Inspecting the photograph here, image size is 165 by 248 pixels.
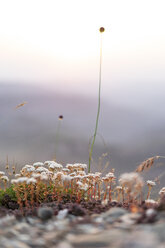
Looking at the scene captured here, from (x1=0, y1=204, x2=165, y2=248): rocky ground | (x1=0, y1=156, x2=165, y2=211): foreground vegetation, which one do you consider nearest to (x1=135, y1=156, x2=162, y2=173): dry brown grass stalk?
(x1=0, y1=156, x2=165, y2=211): foreground vegetation

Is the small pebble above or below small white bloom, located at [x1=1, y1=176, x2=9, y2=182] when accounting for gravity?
above

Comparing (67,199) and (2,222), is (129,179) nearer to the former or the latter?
(2,222)

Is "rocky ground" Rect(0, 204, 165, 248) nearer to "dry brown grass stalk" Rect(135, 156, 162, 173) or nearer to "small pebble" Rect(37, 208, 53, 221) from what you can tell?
"small pebble" Rect(37, 208, 53, 221)

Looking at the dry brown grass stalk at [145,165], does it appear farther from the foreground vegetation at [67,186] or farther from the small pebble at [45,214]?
the small pebble at [45,214]

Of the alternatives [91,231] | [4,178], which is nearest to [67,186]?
[4,178]

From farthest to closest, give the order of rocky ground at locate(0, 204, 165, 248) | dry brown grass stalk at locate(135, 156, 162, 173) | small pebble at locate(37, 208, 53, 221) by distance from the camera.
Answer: dry brown grass stalk at locate(135, 156, 162, 173), small pebble at locate(37, 208, 53, 221), rocky ground at locate(0, 204, 165, 248)

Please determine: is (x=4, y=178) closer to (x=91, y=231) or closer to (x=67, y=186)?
(x=67, y=186)

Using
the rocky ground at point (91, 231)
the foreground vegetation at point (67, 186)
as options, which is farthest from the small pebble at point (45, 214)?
the foreground vegetation at point (67, 186)

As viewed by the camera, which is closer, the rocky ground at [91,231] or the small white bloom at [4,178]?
the rocky ground at [91,231]

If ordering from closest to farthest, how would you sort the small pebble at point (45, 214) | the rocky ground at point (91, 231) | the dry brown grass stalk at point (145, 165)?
the rocky ground at point (91, 231)
the small pebble at point (45, 214)
the dry brown grass stalk at point (145, 165)
